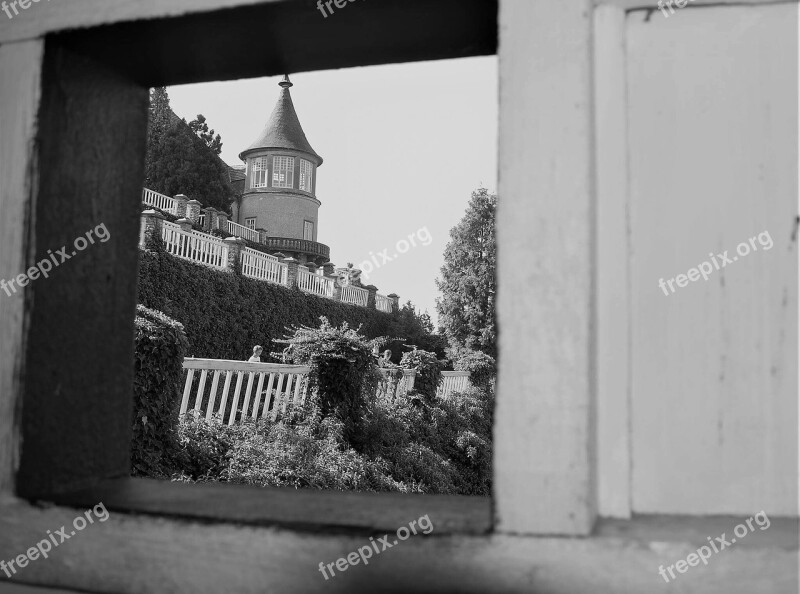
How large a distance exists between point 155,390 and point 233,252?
1156 centimetres

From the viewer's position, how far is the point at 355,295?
24.6 meters

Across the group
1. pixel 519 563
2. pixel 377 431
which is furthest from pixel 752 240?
pixel 377 431

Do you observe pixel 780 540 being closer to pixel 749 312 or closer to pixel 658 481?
pixel 658 481

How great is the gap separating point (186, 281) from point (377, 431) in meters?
7.82

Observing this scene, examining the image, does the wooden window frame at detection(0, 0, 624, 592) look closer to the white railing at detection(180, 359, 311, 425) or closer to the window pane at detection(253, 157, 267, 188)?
the white railing at detection(180, 359, 311, 425)

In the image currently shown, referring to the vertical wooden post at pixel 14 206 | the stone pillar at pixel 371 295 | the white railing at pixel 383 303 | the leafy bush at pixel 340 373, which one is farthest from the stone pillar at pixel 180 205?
the vertical wooden post at pixel 14 206

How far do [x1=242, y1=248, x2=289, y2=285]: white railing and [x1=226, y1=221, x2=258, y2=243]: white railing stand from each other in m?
7.98

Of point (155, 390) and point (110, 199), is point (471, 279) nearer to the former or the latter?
point (155, 390)

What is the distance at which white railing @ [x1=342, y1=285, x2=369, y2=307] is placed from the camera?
23.8 meters

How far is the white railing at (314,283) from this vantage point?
20875mm

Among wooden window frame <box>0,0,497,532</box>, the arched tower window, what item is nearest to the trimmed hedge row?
wooden window frame <box>0,0,497,532</box>

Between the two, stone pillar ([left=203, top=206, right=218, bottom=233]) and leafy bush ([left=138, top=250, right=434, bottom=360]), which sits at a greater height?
stone pillar ([left=203, top=206, right=218, bottom=233])

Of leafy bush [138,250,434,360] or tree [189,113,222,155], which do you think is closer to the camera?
leafy bush [138,250,434,360]

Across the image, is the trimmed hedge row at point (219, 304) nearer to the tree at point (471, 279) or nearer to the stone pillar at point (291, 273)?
the stone pillar at point (291, 273)
